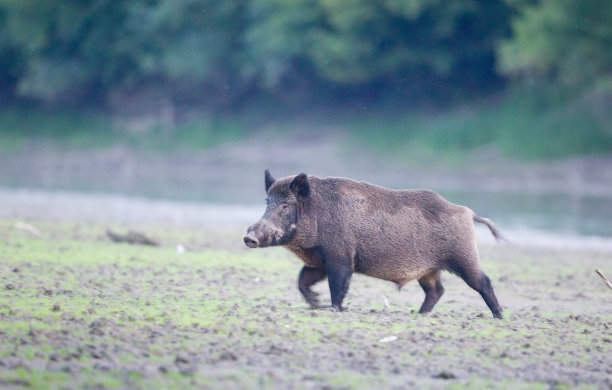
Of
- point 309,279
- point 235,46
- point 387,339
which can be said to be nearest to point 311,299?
point 309,279

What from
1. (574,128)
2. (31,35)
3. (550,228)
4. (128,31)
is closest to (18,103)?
(31,35)

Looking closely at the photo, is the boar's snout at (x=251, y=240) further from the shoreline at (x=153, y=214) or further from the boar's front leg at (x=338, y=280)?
the shoreline at (x=153, y=214)

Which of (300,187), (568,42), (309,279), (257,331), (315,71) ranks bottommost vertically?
(257,331)

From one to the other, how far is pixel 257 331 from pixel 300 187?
6.33ft

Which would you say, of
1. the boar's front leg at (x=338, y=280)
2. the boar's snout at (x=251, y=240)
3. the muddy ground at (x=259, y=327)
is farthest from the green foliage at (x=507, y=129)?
the boar's snout at (x=251, y=240)

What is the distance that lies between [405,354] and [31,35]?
134 ft

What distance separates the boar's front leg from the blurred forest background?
2028cm

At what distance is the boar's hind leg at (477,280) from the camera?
8.15m

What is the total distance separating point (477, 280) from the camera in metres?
8.20

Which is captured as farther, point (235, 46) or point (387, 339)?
point (235, 46)

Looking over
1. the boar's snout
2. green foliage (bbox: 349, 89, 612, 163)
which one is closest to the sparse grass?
the boar's snout

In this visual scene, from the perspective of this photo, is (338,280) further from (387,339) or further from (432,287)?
(387,339)

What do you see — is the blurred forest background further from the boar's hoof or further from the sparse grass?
the boar's hoof

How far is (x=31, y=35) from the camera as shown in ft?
144
